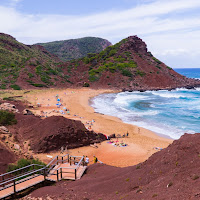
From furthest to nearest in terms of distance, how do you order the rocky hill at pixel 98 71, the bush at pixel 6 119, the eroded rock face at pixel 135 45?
1. the eroded rock face at pixel 135 45
2. the rocky hill at pixel 98 71
3. the bush at pixel 6 119

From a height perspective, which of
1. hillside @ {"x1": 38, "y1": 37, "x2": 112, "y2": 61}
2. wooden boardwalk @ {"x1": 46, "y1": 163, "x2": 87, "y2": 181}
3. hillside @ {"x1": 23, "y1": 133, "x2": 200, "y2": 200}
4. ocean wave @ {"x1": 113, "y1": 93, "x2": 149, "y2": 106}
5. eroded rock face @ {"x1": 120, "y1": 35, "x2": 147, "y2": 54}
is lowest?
wooden boardwalk @ {"x1": 46, "y1": 163, "x2": 87, "y2": 181}

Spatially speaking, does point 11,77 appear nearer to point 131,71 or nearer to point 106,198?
point 131,71

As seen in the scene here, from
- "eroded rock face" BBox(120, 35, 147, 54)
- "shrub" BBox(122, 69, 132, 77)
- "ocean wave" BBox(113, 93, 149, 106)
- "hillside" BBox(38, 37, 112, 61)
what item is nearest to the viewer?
"ocean wave" BBox(113, 93, 149, 106)

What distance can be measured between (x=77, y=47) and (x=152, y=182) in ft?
527

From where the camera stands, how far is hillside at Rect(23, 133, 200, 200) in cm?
609

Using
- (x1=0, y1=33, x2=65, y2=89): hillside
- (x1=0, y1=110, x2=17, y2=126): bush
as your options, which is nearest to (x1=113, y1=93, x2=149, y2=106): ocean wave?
(x1=0, y1=33, x2=65, y2=89): hillside

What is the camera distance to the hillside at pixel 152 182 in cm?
609

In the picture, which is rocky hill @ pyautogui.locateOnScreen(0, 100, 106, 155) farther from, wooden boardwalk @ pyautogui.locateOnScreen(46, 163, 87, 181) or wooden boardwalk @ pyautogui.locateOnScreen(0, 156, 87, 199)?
wooden boardwalk @ pyautogui.locateOnScreen(46, 163, 87, 181)

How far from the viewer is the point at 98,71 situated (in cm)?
7538

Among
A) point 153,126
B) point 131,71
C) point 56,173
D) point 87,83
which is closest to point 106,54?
point 131,71

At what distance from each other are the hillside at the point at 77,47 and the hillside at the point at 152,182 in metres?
145

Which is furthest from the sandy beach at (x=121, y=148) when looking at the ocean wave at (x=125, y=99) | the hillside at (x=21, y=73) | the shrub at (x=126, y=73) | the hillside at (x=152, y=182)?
the shrub at (x=126, y=73)

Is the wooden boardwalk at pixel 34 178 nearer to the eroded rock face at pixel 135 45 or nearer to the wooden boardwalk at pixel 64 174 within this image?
the wooden boardwalk at pixel 64 174

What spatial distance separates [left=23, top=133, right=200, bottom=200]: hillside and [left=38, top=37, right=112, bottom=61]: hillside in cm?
14511
